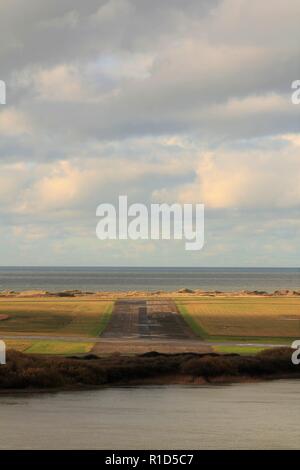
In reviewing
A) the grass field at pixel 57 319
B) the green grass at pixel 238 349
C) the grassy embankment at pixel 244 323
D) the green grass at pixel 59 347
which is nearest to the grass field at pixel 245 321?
the grassy embankment at pixel 244 323

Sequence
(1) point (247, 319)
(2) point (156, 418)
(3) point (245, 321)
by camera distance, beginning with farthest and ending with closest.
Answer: (1) point (247, 319) → (3) point (245, 321) → (2) point (156, 418)

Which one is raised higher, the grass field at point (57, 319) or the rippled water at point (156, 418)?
the grass field at point (57, 319)

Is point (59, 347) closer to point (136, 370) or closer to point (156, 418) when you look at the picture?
point (136, 370)

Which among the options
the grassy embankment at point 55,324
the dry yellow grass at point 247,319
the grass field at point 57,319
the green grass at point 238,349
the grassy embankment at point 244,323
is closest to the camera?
the green grass at point 238,349

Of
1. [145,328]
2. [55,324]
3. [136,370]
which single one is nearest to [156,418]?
[136,370]

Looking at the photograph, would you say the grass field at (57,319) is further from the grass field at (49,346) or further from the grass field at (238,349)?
the grass field at (238,349)

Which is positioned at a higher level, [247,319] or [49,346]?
[247,319]

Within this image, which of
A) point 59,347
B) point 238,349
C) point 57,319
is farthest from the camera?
point 57,319
